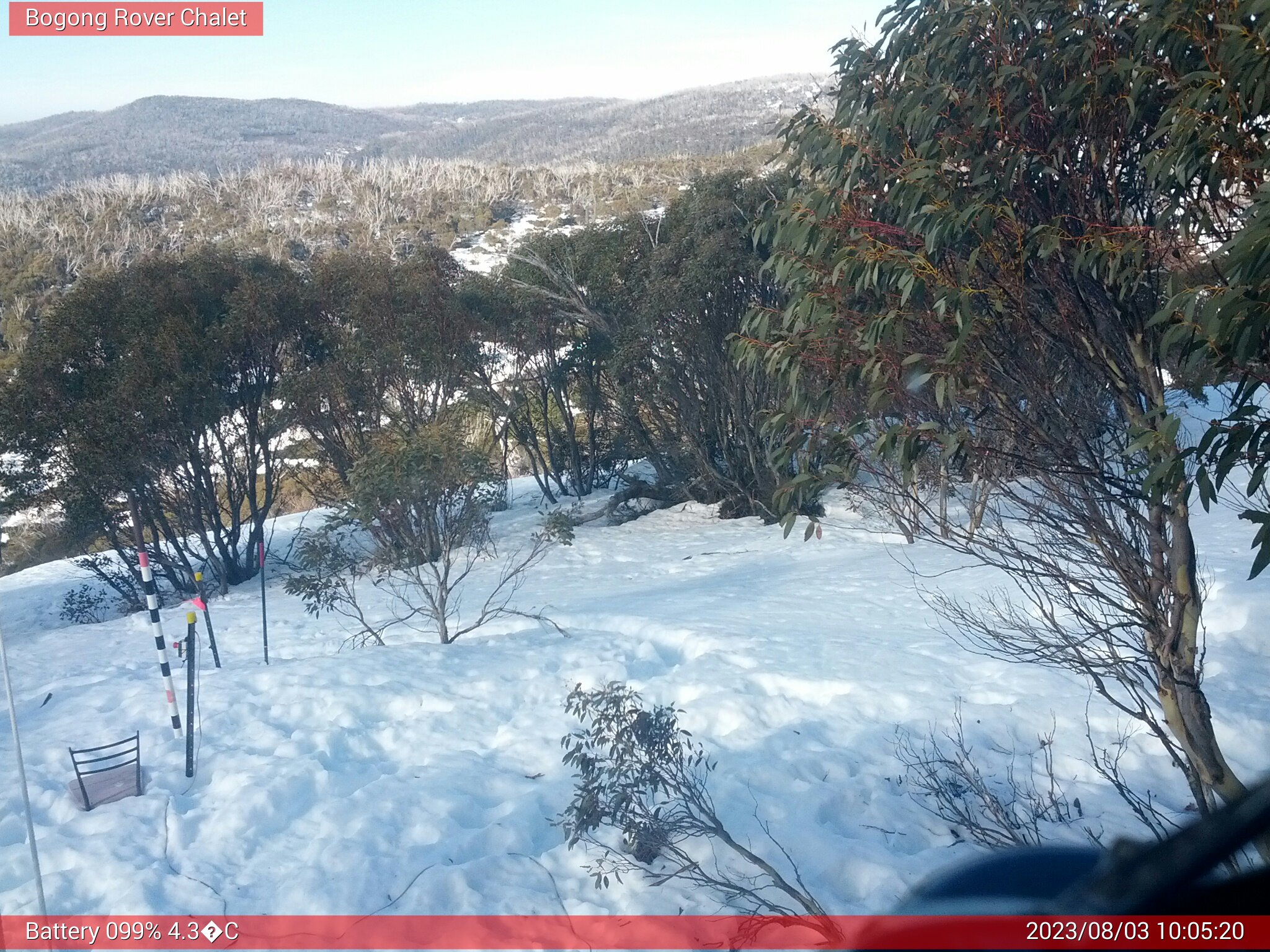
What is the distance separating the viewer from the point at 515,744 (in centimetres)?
546

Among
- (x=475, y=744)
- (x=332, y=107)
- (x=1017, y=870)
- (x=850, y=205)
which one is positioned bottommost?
(x=475, y=744)

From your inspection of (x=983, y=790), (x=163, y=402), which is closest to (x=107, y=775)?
(x=983, y=790)

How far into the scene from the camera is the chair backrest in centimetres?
447

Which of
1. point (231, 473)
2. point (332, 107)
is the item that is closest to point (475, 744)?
point (231, 473)

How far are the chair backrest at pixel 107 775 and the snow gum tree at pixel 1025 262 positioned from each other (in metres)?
3.82

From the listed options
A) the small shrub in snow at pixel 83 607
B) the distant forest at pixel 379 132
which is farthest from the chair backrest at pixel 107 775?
the distant forest at pixel 379 132

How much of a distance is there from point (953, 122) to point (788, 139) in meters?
0.71

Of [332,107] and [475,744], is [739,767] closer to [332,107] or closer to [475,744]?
[475,744]

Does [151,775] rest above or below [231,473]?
above

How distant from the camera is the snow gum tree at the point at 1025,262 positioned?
9.87ft

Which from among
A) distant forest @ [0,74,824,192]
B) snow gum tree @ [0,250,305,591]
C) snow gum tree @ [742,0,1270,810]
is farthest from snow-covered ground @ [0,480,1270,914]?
distant forest @ [0,74,824,192]

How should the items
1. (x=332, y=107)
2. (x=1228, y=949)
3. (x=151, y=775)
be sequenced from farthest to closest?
(x=332, y=107) → (x=151, y=775) → (x=1228, y=949)

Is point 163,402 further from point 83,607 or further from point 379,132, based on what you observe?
point 379,132

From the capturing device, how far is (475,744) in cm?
549
